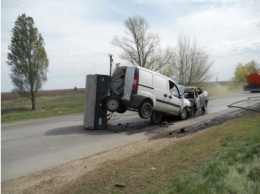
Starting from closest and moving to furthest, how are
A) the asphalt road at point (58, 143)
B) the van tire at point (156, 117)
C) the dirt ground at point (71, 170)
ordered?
the dirt ground at point (71, 170)
the asphalt road at point (58, 143)
the van tire at point (156, 117)

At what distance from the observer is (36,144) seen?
9.16 meters

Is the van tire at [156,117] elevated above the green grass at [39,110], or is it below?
above

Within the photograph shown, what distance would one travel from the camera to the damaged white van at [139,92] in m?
11.0

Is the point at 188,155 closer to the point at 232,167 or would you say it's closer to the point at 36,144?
the point at 232,167

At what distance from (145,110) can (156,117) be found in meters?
1.33

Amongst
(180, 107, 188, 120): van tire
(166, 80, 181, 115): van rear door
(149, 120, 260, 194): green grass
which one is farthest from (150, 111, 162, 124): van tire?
(149, 120, 260, 194): green grass

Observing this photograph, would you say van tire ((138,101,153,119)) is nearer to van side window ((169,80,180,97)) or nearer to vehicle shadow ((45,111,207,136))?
vehicle shadow ((45,111,207,136))

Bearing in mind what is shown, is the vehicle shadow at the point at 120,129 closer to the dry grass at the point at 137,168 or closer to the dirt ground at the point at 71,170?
the dirt ground at the point at 71,170

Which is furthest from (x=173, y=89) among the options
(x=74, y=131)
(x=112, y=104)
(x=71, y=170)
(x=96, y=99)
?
(x=71, y=170)

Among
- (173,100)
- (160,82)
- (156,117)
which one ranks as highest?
(160,82)

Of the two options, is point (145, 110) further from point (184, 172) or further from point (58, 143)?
point (184, 172)

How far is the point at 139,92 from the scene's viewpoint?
36.4 ft

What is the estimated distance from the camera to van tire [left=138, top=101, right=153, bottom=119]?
11.2 metres

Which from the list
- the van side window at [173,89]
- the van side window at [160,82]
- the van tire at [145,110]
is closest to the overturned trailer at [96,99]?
the van tire at [145,110]
